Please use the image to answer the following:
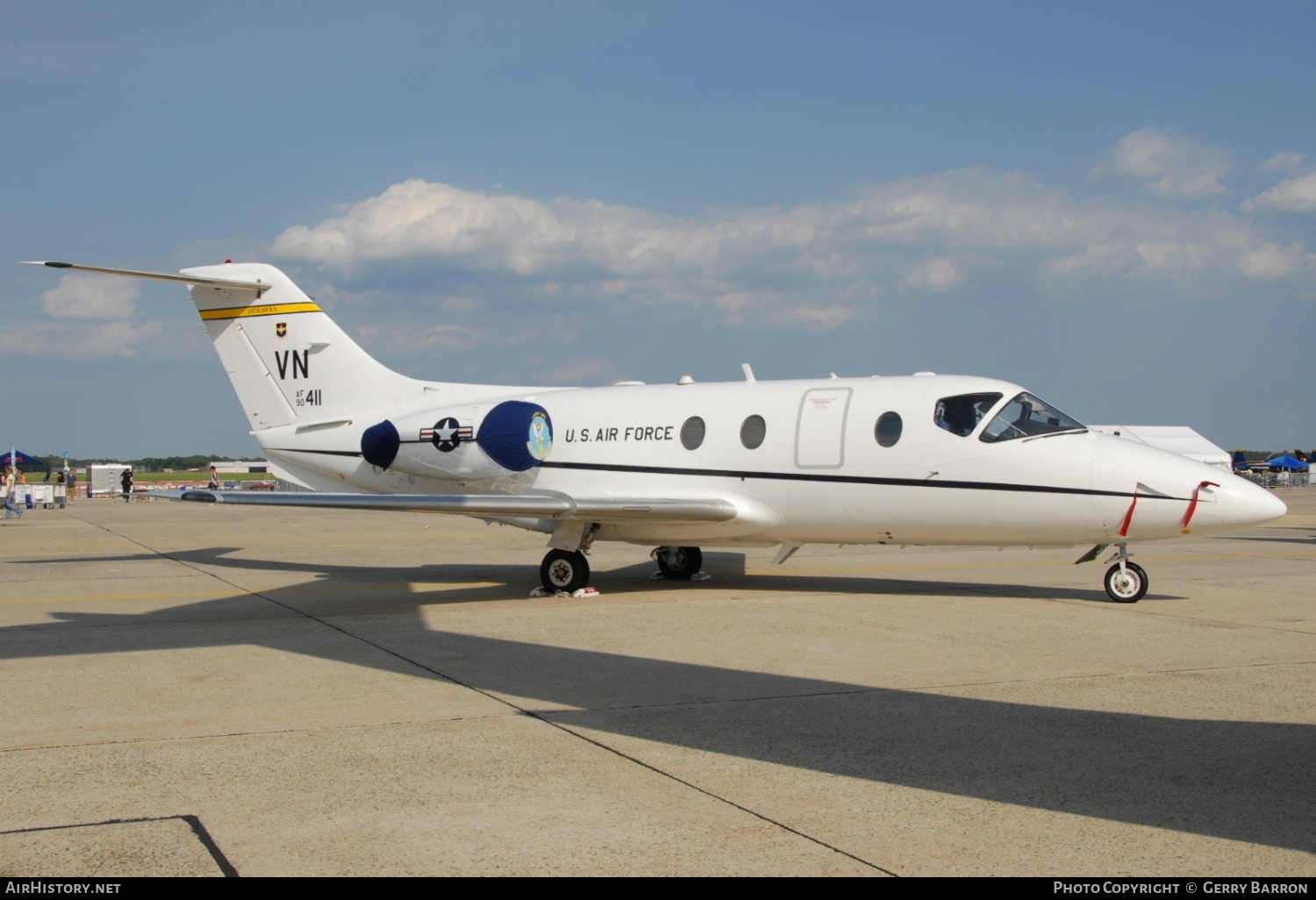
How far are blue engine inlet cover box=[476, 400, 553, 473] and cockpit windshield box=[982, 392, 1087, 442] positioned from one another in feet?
19.6

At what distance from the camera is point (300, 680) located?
7.84 m

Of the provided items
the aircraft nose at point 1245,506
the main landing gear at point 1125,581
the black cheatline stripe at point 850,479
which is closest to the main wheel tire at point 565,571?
the black cheatline stripe at point 850,479

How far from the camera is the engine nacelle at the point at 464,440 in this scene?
595 inches

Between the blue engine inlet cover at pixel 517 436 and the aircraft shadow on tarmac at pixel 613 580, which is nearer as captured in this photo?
the aircraft shadow on tarmac at pixel 613 580

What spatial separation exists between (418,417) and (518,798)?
448 inches

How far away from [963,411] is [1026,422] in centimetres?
69

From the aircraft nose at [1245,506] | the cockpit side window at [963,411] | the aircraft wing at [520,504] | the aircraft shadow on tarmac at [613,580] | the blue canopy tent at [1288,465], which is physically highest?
the blue canopy tent at [1288,465]

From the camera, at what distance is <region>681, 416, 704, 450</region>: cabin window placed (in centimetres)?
1391

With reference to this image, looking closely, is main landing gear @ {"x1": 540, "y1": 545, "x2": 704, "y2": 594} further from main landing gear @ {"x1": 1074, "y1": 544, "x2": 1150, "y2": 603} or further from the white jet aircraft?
main landing gear @ {"x1": 1074, "y1": 544, "x2": 1150, "y2": 603}

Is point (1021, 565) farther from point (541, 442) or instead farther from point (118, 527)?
point (118, 527)

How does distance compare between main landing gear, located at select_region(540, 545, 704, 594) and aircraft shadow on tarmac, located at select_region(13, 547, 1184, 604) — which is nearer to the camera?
aircraft shadow on tarmac, located at select_region(13, 547, 1184, 604)

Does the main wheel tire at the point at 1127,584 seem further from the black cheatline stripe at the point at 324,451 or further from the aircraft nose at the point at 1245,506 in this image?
the black cheatline stripe at the point at 324,451

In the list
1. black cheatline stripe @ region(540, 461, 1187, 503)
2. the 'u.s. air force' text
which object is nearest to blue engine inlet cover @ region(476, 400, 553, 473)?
black cheatline stripe @ region(540, 461, 1187, 503)

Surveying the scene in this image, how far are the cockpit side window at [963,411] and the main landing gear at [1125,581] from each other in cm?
189
